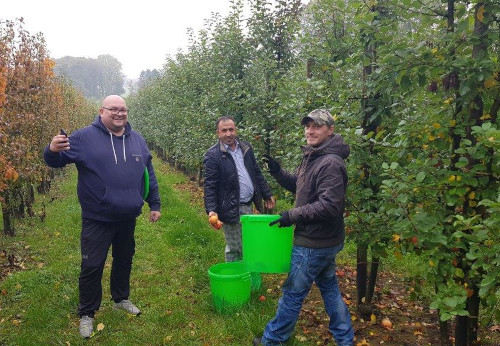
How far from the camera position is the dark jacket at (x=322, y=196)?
3.20m

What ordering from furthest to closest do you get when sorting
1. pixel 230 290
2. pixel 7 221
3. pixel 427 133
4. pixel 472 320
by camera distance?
1. pixel 7 221
2. pixel 230 290
3. pixel 472 320
4. pixel 427 133

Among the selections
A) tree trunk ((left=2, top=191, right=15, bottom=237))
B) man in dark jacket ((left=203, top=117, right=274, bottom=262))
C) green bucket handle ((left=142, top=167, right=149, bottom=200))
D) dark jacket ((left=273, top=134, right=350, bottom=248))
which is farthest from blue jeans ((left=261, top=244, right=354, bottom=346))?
tree trunk ((left=2, top=191, right=15, bottom=237))

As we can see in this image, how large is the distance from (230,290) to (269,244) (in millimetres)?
1055

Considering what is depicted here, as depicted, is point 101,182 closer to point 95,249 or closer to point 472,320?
point 95,249

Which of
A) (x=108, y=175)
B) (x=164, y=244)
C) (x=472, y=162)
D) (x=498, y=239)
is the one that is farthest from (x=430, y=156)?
(x=164, y=244)

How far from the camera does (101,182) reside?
157 inches

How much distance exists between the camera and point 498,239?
7.20 feet

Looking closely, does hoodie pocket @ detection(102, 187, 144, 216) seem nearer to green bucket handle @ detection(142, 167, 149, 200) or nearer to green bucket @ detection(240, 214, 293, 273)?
green bucket handle @ detection(142, 167, 149, 200)

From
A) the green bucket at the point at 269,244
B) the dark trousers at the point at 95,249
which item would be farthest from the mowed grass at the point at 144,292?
the green bucket at the point at 269,244

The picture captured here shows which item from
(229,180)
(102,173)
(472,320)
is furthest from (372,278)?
(102,173)

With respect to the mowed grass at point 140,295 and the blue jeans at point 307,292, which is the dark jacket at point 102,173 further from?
the blue jeans at point 307,292

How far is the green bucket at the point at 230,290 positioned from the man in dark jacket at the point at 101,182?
1170mm

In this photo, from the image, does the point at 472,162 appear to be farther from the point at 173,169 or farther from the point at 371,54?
the point at 173,169

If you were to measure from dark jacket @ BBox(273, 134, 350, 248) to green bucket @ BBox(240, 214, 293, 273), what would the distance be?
248 millimetres
